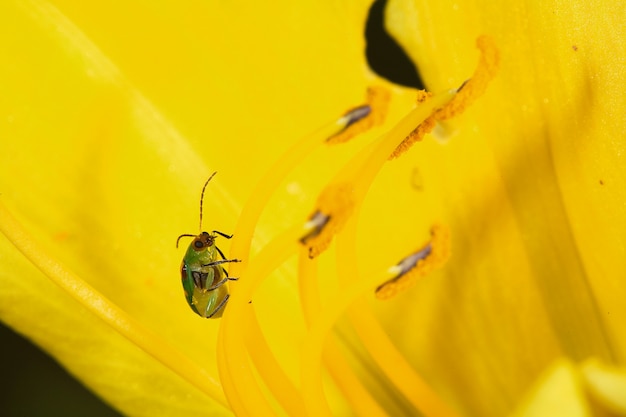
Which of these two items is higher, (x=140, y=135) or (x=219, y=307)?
(x=140, y=135)

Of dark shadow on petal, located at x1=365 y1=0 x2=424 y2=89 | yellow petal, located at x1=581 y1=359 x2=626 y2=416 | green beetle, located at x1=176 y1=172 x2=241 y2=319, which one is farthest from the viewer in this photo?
dark shadow on petal, located at x1=365 y1=0 x2=424 y2=89

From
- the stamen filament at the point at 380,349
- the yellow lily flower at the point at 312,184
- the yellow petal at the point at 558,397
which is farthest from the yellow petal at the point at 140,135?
the yellow petal at the point at 558,397

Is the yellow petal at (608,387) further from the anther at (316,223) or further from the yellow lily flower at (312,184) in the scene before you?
the anther at (316,223)

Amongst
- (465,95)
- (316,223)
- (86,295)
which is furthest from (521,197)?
(86,295)

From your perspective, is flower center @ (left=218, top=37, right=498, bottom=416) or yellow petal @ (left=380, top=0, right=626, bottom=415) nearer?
flower center @ (left=218, top=37, right=498, bottom=416)

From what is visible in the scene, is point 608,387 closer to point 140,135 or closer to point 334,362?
point 334,362

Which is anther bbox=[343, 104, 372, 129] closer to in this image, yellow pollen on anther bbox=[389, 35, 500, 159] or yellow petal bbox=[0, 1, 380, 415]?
yellow pollen on anther bbox=[389, 35, 500, 159]

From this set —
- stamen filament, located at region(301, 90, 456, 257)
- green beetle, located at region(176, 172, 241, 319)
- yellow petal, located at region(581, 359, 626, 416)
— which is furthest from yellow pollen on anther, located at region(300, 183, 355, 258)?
yellow petal, located at region(581, 359, 626, 416)
